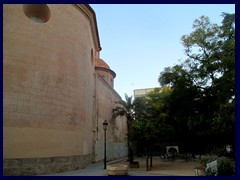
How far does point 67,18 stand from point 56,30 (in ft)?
4.73

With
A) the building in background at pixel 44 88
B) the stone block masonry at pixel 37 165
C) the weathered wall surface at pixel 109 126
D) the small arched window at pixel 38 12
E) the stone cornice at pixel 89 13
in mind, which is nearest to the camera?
the stone block masonry at pixel 37 165

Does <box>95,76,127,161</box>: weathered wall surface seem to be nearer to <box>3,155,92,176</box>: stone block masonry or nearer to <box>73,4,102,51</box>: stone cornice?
<box>73,4,102,51</box>: stone cornice

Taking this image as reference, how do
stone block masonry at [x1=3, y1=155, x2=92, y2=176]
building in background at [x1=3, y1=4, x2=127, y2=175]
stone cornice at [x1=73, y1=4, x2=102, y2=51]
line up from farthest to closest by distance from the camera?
stone cornice at [x1=73, y1=4, x2=102, y2=51] < building in background at [x1=3, y1=4, x2=127, y2=175] < stone block masonry at [x1=3, y1=155, x2=92, y2=176]

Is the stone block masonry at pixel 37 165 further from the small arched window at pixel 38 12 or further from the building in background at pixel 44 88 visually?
the small arched window at pixel 38 12

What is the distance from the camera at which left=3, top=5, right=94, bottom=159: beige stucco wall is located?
13.6 metres

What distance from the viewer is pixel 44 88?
48.8 feet

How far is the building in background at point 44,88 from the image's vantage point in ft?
44.3

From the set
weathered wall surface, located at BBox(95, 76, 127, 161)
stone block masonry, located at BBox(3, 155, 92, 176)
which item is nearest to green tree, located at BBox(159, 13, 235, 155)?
weathered wall surface, located at BBox(95, 76, 127, 161)

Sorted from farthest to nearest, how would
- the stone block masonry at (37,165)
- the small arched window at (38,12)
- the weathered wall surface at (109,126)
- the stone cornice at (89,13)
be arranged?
the weathered wall surface at (109,126)
the stone cornice at (89,13)
the small arched window at (38,12)
the stone block masonry at (37,165)

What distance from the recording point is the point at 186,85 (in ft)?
73.5

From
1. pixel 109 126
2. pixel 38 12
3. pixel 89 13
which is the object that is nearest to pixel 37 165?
pixel 38 12

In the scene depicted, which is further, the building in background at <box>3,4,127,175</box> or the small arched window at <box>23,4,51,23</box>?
the small arched window at <box>23,4,51,23</box>

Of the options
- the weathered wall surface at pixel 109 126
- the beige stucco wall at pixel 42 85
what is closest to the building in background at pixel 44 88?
the beige stucco wall at pixel 42 85

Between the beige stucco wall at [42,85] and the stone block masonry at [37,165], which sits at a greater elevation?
the beige stucco wall at [42,85]
